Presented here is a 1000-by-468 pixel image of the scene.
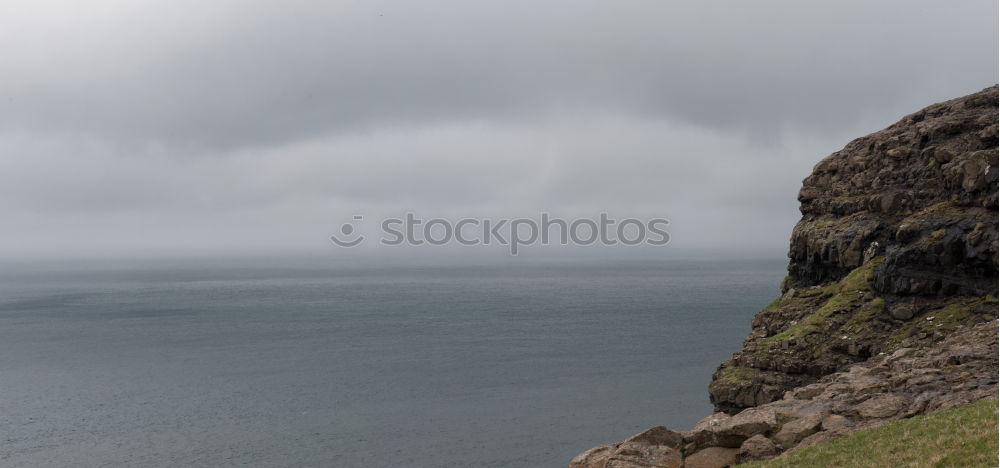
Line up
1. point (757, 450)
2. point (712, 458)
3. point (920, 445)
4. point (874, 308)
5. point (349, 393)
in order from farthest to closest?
point (349, 393)
point (874, 308)
point (712, 458)
point (757, 450)
point (920, 445)

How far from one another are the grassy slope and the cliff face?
2783 cm

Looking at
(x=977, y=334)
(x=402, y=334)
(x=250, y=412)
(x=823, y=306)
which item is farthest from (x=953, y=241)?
(x=402, y=334)

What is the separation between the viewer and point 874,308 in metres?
60.2

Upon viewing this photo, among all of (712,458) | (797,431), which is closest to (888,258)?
(797,431)

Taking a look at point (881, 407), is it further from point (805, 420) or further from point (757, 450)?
point (757, 450)

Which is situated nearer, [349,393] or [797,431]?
[797,431]

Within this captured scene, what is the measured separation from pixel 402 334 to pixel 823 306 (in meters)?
126

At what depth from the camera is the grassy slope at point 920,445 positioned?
853 inches

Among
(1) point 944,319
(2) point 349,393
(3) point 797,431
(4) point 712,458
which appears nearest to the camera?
(4) point 712,458

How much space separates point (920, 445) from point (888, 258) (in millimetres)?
45218

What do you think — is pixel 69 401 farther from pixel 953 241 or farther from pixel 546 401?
pixel 953 241

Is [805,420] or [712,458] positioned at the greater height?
[805,420]

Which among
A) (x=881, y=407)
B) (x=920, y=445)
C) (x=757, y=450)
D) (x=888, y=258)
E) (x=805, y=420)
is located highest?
(x=888, y=258)

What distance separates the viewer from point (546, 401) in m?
106
